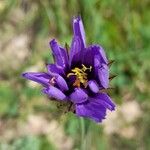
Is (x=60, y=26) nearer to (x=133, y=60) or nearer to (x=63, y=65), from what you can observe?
(x=133, y=60)

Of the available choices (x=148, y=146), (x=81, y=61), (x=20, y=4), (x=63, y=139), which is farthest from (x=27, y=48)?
(x=81, y=61)

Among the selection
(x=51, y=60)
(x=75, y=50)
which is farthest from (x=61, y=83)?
(x=51, y=60)

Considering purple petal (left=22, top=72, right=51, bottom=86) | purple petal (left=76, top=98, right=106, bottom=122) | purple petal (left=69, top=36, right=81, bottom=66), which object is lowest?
purple petal (left=76, top=98, right=106, bottom=122)

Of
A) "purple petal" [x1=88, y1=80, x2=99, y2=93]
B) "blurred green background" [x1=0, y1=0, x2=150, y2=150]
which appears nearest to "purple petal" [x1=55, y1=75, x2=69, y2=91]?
"purple petal" [x1=88, y1=80, x2=99, y2=93]

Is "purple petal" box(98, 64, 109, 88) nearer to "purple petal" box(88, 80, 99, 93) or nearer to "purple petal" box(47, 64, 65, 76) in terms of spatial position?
"purple petal" box(88, 80, 99, 93)

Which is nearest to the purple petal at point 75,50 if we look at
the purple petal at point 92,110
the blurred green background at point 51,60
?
the purple petal at point 92,110

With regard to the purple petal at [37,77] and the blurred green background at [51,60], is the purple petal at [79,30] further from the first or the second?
the blurred green background at [51,60]

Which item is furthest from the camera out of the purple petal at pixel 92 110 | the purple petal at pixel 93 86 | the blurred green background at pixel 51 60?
the blurred green background at pixel 51 60
